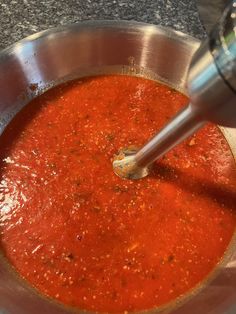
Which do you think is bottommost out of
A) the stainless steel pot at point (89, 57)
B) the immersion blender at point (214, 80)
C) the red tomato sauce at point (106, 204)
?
the red tomato sauce at point (106, 204)

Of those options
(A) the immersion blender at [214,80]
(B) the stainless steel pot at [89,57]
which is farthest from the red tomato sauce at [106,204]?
(A) the immersion blender at [214,80]

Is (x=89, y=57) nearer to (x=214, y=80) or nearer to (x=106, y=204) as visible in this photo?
(x=106, y=204)

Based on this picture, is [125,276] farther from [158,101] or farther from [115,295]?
[158,101]

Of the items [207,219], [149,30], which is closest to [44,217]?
[207,219]

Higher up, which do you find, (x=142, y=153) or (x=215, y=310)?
(x=142, y=153)

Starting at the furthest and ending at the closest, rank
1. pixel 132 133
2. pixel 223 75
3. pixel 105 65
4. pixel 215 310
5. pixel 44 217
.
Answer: pixel 105 65 < pixel 132 133 < pixel 44 217 < pixel 215 310 < pixel 223 75

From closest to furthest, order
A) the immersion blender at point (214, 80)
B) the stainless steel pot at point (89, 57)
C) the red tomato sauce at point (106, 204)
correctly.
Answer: the immersion blender at point (214, 80) → the red tomato sauce at point (106, 204) → the stainless steel pot at point (89, 57)

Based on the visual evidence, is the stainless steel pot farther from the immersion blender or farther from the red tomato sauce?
the immersion blender

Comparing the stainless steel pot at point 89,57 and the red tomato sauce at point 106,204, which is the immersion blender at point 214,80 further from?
the stainless steel pot at point 89,57
